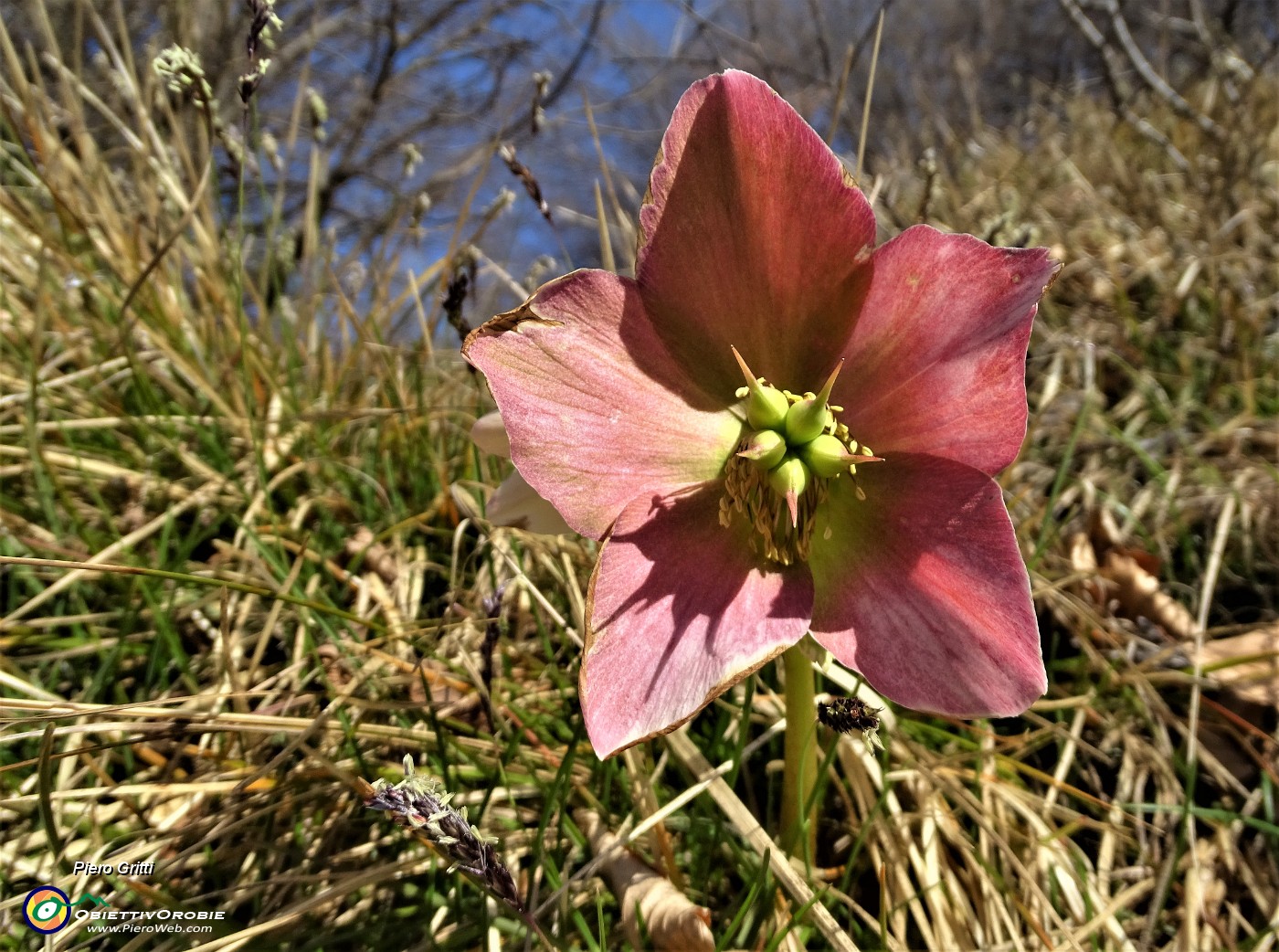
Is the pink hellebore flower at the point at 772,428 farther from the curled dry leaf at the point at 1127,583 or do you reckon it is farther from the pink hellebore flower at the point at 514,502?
the curled dry leaf at the point at 1127,583

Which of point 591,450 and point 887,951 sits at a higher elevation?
point 591,450

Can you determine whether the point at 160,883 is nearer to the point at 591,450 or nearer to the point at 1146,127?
the point at 591,450

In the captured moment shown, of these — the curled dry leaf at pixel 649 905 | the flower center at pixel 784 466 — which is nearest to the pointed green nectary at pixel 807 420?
the flower center at pixel 784 466

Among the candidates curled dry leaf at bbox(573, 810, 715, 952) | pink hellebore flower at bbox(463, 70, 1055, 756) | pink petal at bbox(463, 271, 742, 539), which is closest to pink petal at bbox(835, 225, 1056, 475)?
pink hellebore flower at bbox(463, 70, 1055, 756)

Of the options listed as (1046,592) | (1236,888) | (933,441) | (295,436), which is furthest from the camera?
(295,436)

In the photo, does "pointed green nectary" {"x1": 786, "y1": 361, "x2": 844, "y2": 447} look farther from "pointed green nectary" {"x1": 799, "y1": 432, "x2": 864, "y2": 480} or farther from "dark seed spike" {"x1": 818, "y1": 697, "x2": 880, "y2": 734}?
"dark seed spike" {"x1": 818, "y1": 697, "x2": 880, "y2": 734}

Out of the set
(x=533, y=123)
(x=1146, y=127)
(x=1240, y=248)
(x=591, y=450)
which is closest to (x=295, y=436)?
(x=533, y=123)

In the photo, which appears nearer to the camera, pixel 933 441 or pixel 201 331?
pixel 933 441
